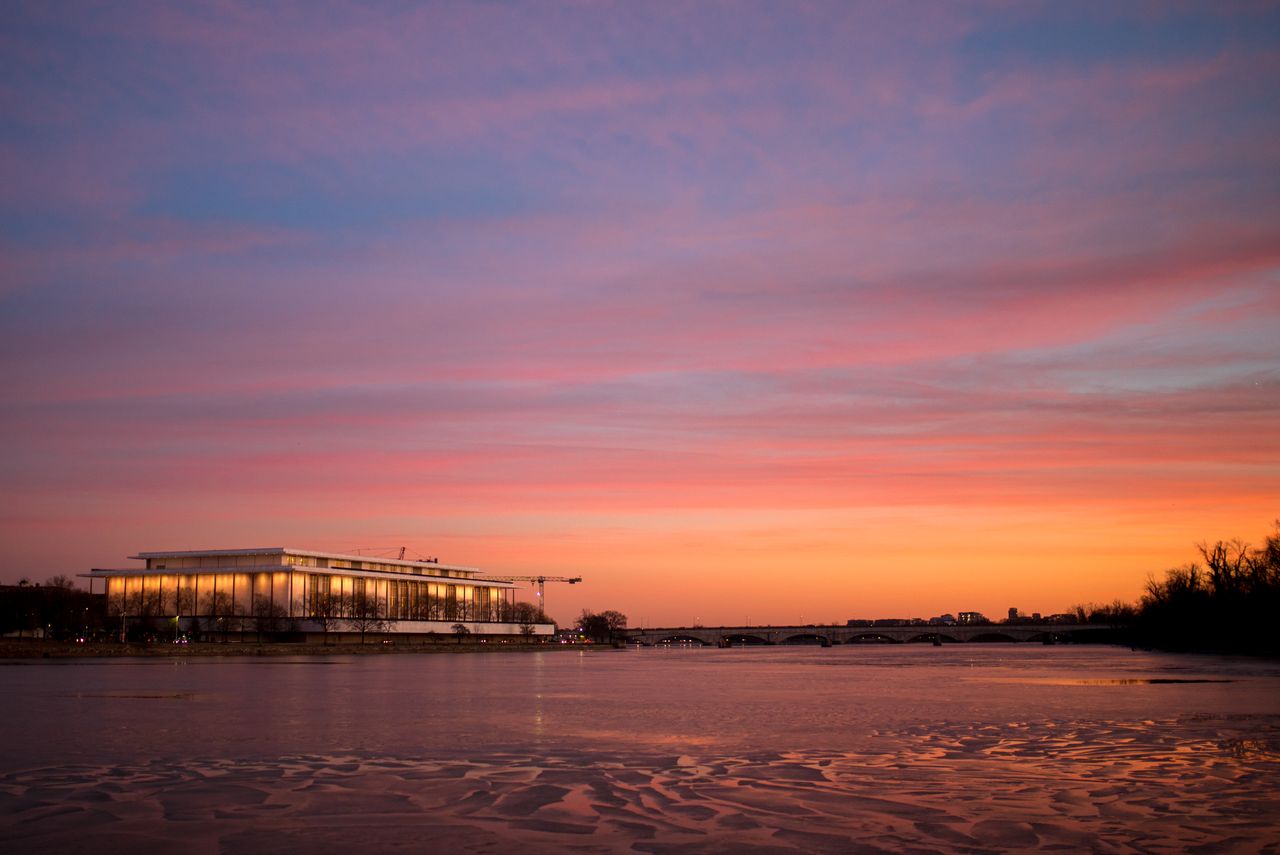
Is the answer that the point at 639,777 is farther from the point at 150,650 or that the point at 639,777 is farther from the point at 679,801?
the point at 150,650

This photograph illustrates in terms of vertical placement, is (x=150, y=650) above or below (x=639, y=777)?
above

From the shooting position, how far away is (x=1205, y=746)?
1142 inches

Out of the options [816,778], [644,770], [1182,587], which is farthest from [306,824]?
[1182,587]

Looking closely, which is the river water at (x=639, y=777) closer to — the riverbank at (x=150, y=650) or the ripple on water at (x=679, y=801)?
the ripple on water at (x=679, y=801)

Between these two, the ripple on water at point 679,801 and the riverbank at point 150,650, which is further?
the riverbank at point 150,650

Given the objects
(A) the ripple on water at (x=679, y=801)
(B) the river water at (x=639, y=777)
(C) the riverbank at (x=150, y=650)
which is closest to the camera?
(A) the ripple on water at (x=679, y=801)

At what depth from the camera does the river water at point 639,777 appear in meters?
17.6

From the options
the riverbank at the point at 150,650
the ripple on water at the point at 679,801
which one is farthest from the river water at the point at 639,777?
the riverbank at the point at 150,650

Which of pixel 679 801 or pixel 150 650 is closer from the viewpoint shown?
pixel 679 801

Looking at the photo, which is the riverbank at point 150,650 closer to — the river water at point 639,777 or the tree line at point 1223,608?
the river water at point 639,777

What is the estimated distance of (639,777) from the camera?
80.1 ft

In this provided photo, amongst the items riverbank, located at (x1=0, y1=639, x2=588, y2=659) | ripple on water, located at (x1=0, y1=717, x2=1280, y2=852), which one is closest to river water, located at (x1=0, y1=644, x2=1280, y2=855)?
ripple on water, located at (x1=0, y1=717, x2=1280, y2=852)

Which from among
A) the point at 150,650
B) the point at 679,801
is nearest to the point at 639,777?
the point at 679,801

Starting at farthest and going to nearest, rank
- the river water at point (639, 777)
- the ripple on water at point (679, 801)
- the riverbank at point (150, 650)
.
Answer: the riverbank at point (150, 650) < the river water at point (639, 777) < the ripple on water at point (679, 801)
